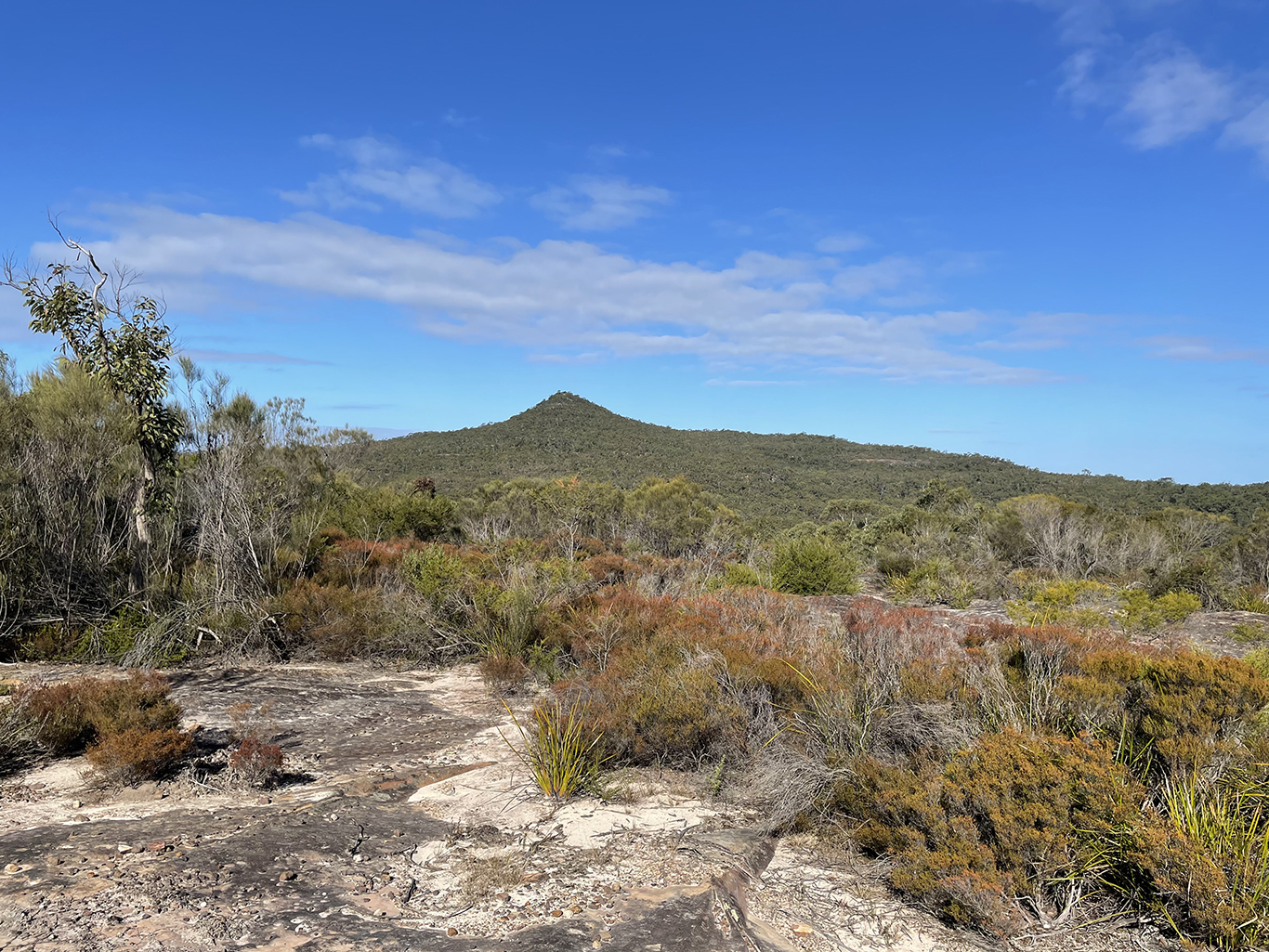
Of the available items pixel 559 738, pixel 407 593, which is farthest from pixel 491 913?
pixel 407 593

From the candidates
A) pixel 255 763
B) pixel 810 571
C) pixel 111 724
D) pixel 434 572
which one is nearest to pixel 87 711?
pixel 111 724

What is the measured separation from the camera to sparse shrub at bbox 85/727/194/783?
4836mm

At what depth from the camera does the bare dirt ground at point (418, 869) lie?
10.9 feet

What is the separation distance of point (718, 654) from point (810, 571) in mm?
8750

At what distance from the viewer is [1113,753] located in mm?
4309

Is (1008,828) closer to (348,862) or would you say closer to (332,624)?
(348,862)

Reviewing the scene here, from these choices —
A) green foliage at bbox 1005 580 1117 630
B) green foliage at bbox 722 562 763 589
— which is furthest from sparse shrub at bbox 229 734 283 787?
green foliage at bbox 1005 580 1117 630

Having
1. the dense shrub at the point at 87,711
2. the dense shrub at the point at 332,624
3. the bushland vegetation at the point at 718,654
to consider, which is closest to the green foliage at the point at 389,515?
the bushland vegetation at the point at 718,654

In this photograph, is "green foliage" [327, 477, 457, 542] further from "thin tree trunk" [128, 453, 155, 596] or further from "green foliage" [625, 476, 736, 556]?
"thin tree trunk" [128, 453, 155, 596]

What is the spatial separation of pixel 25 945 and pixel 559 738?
3018 mm

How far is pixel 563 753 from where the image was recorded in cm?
513

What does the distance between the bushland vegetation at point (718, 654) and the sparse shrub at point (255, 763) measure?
19 millimetres

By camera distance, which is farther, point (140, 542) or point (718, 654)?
point (140, 542)

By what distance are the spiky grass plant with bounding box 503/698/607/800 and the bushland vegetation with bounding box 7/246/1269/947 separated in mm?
32
